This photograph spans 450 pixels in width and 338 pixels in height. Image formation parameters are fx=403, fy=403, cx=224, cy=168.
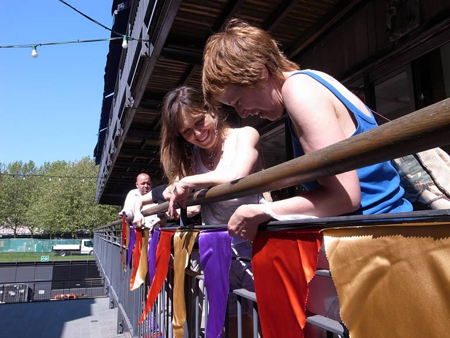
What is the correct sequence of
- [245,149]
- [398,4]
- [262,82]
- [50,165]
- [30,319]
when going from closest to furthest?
[262,82], [245,149], [398,4], [30,319], [50,165]

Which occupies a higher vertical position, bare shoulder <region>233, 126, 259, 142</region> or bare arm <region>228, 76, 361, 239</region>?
bare shoulder <region>233, 126, 259, 142</region>

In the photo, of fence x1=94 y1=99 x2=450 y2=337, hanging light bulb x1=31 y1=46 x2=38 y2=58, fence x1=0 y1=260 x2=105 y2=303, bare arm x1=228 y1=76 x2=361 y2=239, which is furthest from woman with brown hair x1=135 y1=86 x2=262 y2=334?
fence x1=0 y1=260 x2=105 y2=303

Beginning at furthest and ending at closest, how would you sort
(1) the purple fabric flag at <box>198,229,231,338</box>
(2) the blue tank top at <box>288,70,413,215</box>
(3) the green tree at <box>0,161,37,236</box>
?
1. (3) the green tree at <box>0,161,37,236</box>
2. (1) the purple fabric flag at <box>198,229,231,338</box>
3. (2) the blue tank top at <box>288,70,413,215</box>

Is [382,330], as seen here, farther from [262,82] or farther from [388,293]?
[262,82]

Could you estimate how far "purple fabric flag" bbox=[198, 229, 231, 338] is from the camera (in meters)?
1.63

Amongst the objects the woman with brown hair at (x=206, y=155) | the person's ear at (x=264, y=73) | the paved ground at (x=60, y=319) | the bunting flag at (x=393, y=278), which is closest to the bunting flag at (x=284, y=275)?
the bunting flag at (x=393, y=278)

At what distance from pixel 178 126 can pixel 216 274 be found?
914 millimetres

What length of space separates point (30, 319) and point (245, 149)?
847cm

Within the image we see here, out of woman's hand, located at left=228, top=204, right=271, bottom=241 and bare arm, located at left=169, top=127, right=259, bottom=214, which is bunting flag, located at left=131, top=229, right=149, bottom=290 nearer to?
bare arm, located at left=169, top=127, right=259, bottom=214

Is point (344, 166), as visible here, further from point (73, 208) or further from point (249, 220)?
point (73, 208)

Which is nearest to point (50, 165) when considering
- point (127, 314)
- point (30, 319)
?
point (30, 319)

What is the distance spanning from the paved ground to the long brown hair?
15.4 feet

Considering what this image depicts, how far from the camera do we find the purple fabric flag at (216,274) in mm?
1635

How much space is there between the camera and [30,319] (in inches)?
338
